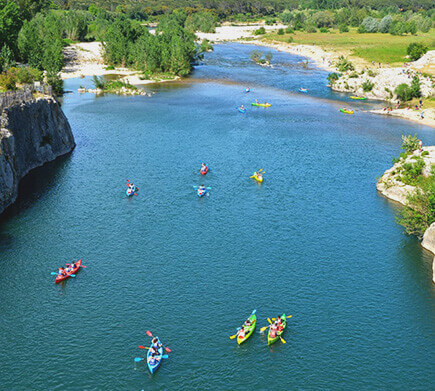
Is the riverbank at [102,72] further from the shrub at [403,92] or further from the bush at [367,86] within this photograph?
the shrub at [403,92]

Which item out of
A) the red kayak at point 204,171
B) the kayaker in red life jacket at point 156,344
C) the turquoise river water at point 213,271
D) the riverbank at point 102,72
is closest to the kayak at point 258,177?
the turquoise river water at point 213,271

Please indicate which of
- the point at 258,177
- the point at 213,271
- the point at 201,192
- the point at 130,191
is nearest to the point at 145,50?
the point at 258,177

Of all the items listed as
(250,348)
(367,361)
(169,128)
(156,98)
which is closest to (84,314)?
(250,348)

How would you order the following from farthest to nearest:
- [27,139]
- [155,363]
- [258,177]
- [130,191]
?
1. [258,177]
2. [27,139]
3. [130,191]
4. [155,363]

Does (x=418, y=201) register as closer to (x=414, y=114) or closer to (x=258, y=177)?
(x=258, y=177)

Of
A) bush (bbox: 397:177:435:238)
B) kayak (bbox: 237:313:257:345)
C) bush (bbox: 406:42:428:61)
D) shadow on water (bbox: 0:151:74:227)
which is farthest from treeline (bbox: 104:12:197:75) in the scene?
kayak (bbox: 237:313:257:345)

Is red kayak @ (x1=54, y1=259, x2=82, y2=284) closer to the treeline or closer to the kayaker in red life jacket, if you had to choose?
the kayaker in red life jacket

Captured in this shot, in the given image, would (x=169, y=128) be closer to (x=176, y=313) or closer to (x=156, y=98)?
(x=156, y=98)
